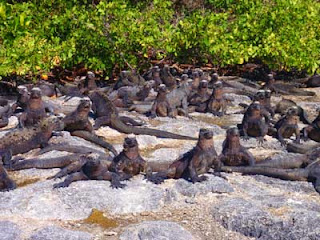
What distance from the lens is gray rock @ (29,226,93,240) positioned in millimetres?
4893

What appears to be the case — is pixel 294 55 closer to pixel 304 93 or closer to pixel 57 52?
pixel 304 93

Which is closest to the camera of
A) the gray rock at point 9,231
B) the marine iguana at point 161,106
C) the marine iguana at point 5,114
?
the gray rock at point 9,231

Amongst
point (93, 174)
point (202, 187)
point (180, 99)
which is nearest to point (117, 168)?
point (93, 174)

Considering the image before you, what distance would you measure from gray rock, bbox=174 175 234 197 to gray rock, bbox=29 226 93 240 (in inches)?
52.7

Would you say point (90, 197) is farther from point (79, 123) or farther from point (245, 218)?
point (79, 123)

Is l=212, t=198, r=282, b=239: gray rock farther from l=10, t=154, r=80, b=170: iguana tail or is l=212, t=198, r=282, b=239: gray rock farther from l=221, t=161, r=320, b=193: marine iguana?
l=10, t=154, r=80, b=170: iguana tail

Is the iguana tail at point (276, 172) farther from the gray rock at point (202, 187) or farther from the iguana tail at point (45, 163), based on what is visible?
the iguana tail at point (45, 163)

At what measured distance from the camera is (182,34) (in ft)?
40.7

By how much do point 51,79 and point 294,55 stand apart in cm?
569

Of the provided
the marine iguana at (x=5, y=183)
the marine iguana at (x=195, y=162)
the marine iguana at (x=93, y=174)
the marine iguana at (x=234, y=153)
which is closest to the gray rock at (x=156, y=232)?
the marine iguana at (x=93, y=174)

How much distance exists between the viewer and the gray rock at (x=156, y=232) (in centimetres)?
499

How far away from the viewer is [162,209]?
5684 mm

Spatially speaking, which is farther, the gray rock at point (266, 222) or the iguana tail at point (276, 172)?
the iguana tail at point (276, 172)

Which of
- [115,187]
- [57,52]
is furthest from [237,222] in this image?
[57,52]
